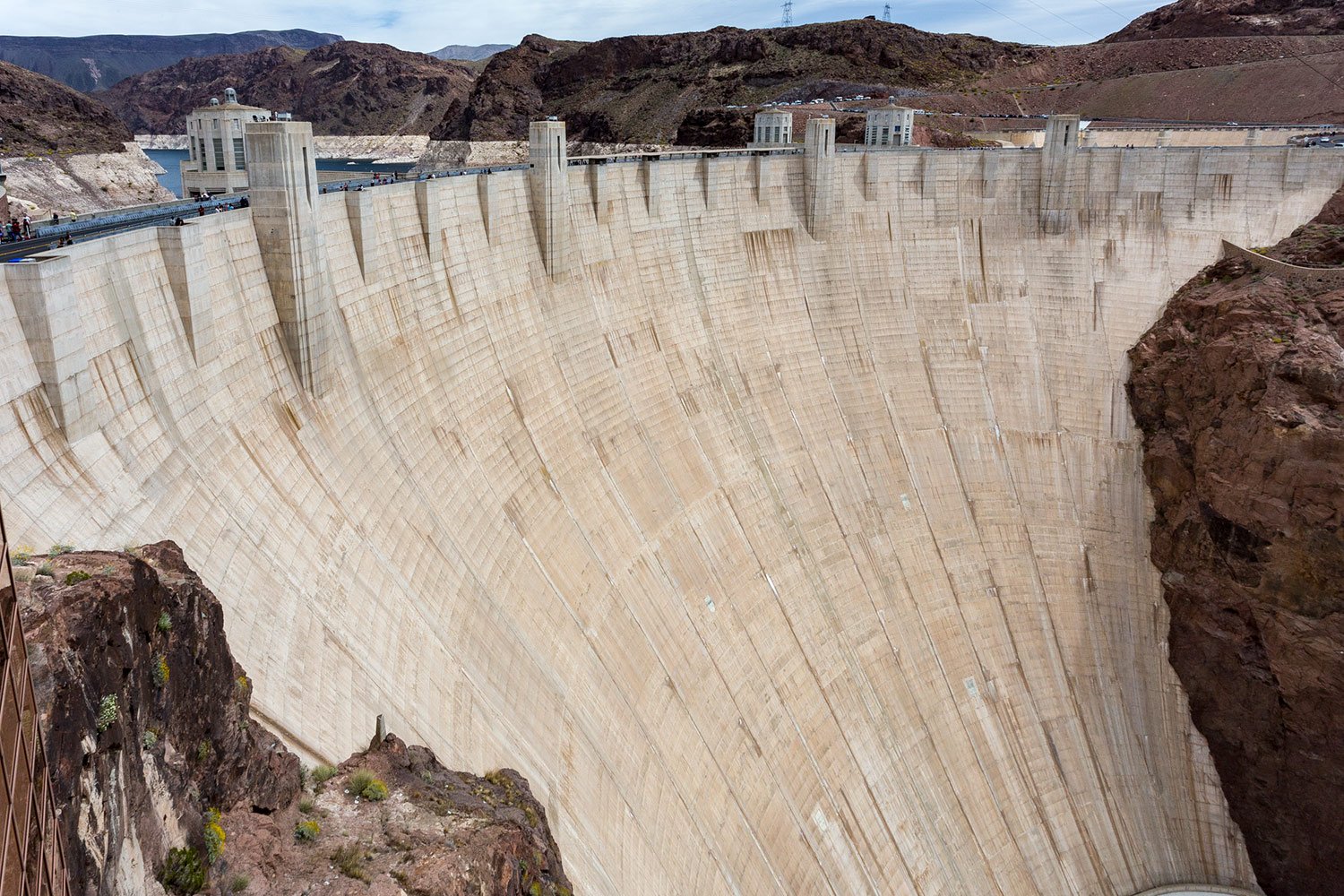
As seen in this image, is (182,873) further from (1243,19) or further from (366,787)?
(1243,19)

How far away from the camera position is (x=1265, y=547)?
29953 mm

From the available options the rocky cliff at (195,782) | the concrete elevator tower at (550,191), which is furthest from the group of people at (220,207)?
the rocky cliff at (195,782)

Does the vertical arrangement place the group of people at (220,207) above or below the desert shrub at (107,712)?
above

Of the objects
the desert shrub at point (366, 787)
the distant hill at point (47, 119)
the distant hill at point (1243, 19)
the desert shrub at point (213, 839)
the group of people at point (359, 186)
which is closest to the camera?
the desert shrub at point (213, 839)

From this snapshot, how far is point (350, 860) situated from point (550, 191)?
1794cm

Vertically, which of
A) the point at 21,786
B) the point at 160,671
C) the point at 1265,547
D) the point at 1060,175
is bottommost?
the point at 1265,547

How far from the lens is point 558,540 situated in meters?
22.1

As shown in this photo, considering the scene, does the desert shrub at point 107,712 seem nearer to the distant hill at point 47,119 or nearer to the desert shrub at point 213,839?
the desert shrub at point 213,839

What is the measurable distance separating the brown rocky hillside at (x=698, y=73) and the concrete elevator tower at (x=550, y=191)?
65.4m

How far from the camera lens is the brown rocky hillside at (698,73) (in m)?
91.9

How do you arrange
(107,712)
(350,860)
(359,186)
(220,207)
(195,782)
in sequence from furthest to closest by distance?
(359,186), (220,207), (350,860), (195,782), (107,712)

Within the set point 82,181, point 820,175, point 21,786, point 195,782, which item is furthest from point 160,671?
point 82,181

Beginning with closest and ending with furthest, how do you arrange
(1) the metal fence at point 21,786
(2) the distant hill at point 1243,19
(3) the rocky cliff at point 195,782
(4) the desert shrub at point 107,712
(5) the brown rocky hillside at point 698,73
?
1. (1) the metal fence at point 21,786
2. (3) the rocky cliff at point 195,782
3. (4) the desert shrub at point 107,712
4. (2) the distant hill at point 1243,19
5. (5) the brown rocky hillside at point 698,73

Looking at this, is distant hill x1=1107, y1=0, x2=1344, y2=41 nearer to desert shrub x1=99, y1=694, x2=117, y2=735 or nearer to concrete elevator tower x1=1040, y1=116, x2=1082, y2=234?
concrete elevator tower x1=1040, y1=116, x2=1082, y2=234
